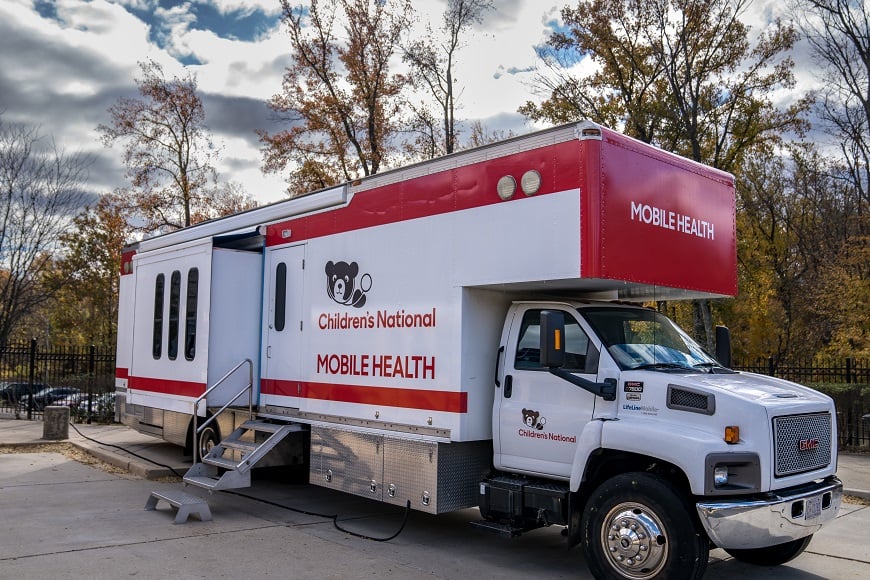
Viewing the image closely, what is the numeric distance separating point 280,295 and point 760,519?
20.1 feet

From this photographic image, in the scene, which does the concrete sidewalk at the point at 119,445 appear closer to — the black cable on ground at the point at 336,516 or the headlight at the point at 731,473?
the black cable on ground at the point at 336,516

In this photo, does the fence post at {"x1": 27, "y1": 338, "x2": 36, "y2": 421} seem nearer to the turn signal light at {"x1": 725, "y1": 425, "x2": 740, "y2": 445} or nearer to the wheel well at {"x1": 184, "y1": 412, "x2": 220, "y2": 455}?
the wheel well at {"x1": 184, "y1": 412, "x2": 220, "y2": 455}

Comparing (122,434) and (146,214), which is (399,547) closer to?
(122,434)

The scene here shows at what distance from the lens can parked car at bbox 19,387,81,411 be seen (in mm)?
19484

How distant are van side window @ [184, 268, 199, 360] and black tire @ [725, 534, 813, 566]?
6.95 meters

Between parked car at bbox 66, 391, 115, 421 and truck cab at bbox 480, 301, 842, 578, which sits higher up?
truck cab at bbox 480, 301, 842, 578

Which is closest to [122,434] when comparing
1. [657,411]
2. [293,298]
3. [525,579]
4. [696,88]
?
[293,298]

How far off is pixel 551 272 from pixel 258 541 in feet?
13.0

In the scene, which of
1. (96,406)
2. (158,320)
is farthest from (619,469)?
(96,406)

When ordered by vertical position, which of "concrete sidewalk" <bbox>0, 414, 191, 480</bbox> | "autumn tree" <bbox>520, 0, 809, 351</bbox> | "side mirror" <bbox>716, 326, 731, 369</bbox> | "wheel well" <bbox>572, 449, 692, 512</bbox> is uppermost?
"autumn tree" <bbox>520, 0, 809, 351</bbox>

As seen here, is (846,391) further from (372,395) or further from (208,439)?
(208,439)

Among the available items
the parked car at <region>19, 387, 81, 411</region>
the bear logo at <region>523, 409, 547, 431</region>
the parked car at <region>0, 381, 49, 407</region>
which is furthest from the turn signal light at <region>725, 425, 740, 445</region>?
the parked car at <region>0, 381, 49, 407</region>

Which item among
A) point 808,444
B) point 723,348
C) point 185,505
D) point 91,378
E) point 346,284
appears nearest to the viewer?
point 808,444

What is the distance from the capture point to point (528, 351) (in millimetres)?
6910
